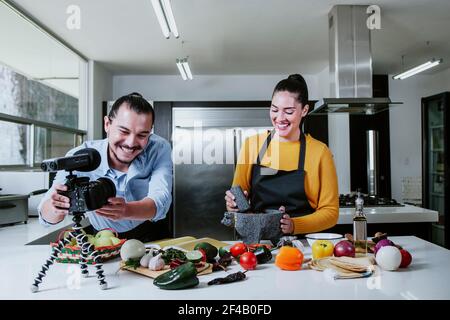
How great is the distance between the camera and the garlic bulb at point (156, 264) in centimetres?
99

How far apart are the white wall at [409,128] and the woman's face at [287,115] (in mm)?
1496

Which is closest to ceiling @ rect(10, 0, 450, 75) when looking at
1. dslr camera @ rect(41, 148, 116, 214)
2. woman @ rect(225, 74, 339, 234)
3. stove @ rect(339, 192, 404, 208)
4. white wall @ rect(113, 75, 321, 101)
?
white wall @ rect(113, 75, 321, 101)

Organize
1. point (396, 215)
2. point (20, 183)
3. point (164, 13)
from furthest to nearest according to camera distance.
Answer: point (396, 215), point (20, 183), point (164, 13)

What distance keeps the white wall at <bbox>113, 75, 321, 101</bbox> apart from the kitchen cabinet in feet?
7.79

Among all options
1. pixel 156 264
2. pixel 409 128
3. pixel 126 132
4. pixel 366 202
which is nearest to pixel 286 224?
pixel 156 264

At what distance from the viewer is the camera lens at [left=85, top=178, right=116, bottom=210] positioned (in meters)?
0.91

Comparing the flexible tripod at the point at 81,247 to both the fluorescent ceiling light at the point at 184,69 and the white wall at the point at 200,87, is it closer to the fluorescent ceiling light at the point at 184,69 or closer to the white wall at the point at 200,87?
the white wall at the point at 200,87

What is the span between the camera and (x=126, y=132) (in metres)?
1.29

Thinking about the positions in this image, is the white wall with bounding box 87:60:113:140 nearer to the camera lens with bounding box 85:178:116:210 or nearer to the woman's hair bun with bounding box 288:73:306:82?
the camera lens with bounding box 85:178:116:210

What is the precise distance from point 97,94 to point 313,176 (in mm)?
967

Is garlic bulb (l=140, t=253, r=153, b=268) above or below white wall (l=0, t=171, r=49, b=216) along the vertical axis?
below

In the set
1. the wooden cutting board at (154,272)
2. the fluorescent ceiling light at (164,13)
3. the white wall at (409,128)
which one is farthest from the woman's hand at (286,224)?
the white wall at (409,128)

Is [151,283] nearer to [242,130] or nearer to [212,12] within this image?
[242,130]

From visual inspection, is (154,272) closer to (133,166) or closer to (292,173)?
(133,166)
